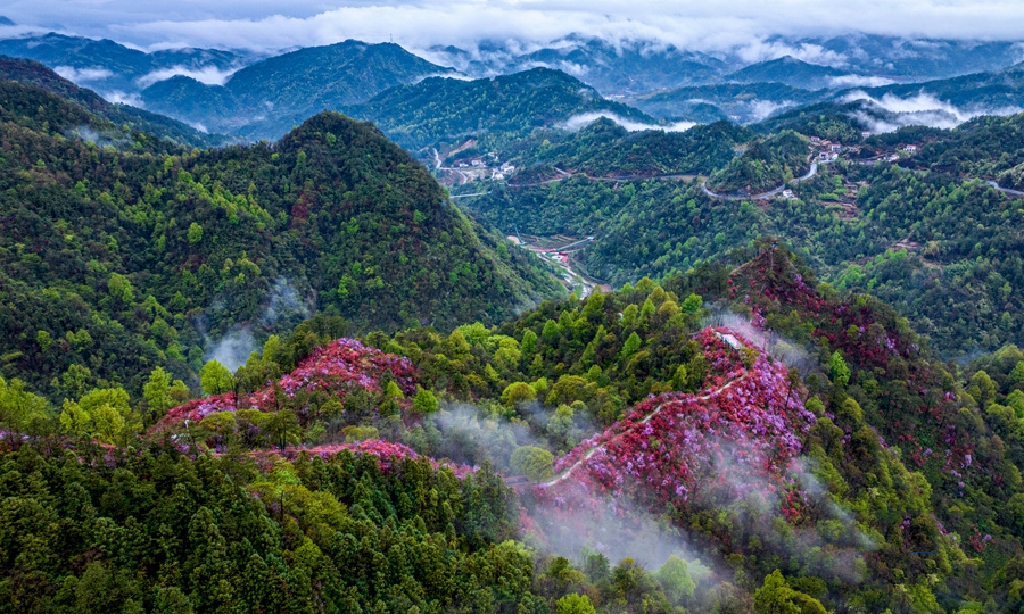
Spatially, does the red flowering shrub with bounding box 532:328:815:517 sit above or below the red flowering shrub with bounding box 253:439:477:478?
below

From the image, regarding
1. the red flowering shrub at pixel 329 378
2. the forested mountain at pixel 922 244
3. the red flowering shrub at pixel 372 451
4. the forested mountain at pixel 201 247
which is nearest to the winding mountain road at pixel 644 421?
the red flowering shrub at pixel 372 451

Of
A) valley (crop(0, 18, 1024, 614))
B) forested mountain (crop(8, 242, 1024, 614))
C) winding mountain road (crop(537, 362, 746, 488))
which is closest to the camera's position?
forested mountain (crop(8, 242, 1024, 614))

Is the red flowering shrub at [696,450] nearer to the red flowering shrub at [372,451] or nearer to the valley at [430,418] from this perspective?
the valley at [430,418]

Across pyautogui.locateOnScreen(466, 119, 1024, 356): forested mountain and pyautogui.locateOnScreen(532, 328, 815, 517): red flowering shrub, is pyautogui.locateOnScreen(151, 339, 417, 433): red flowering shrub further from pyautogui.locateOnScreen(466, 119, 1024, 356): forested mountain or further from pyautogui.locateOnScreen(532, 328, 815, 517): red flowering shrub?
pyautogui.locateOnScreen(466, 119, 1024, 356): forested mountain

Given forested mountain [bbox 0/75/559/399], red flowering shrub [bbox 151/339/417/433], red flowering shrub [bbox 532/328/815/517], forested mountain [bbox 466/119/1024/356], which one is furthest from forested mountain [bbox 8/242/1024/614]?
forested mountain [bbox 466/119/1024/356]

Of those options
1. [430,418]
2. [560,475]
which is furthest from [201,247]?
[560,475]

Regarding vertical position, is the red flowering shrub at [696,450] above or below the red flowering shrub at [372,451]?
below

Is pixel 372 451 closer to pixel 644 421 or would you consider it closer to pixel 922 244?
pixel 644 421

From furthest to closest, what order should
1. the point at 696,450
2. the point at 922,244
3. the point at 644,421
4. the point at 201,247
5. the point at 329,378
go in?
1. the point at 922,244
2. the point at 201,247
3. the point at 329,378
4. the point at 644,421
5. the point at 696,450

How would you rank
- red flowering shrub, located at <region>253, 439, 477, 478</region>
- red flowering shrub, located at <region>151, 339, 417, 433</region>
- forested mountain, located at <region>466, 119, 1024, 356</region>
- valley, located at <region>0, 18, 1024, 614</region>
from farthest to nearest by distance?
forested mountain, located at <region>466, 119, 1024, 356</region>
red flowering shrub, located at <region>151, 339, 417, 433</region>
red flowering shrub, located at <region>253, 439, 477, 478</region>
valley, located at <region>0, 18, 1024, 614</region>
